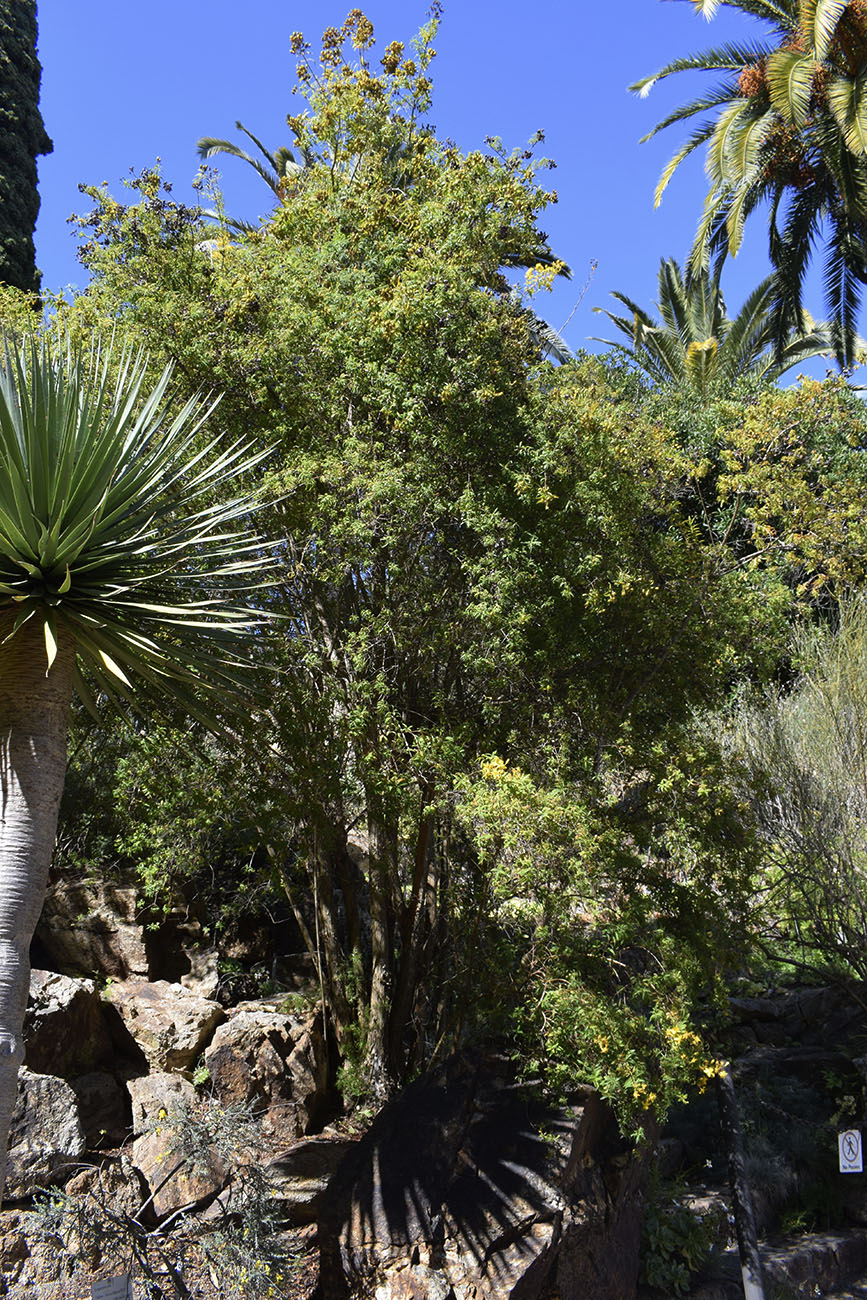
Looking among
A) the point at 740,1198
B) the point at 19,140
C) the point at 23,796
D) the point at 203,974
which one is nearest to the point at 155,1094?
the point at 203,974

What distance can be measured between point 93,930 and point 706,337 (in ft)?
62.1

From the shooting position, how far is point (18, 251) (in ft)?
59.9

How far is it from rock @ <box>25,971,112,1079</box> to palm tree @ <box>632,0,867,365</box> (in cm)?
1315

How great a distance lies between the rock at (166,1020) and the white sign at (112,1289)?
3855 millimetres

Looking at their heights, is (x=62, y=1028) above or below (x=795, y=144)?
below

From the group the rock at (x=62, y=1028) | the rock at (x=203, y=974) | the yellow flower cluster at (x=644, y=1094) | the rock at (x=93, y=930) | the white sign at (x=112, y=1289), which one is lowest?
the white sign at (x=112, y=1289)

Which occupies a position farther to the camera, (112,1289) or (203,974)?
(203,974)

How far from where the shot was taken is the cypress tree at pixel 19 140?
1822 cm

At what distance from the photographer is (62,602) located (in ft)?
18.0

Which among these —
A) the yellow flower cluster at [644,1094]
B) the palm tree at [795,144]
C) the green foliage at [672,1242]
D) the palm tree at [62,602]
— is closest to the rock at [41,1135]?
the palm tree at [62,602]

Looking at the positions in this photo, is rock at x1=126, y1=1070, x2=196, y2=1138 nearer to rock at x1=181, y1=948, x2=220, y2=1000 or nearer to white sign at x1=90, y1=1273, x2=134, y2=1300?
rock at x1=181, y1=948, x2=220, y2=1000

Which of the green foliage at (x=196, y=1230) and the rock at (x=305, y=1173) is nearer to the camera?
the green foliage at (x=196, y=1230)

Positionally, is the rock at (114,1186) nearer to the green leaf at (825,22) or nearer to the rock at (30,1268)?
the rock at (30,1268)

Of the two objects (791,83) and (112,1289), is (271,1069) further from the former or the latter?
(791,83)
